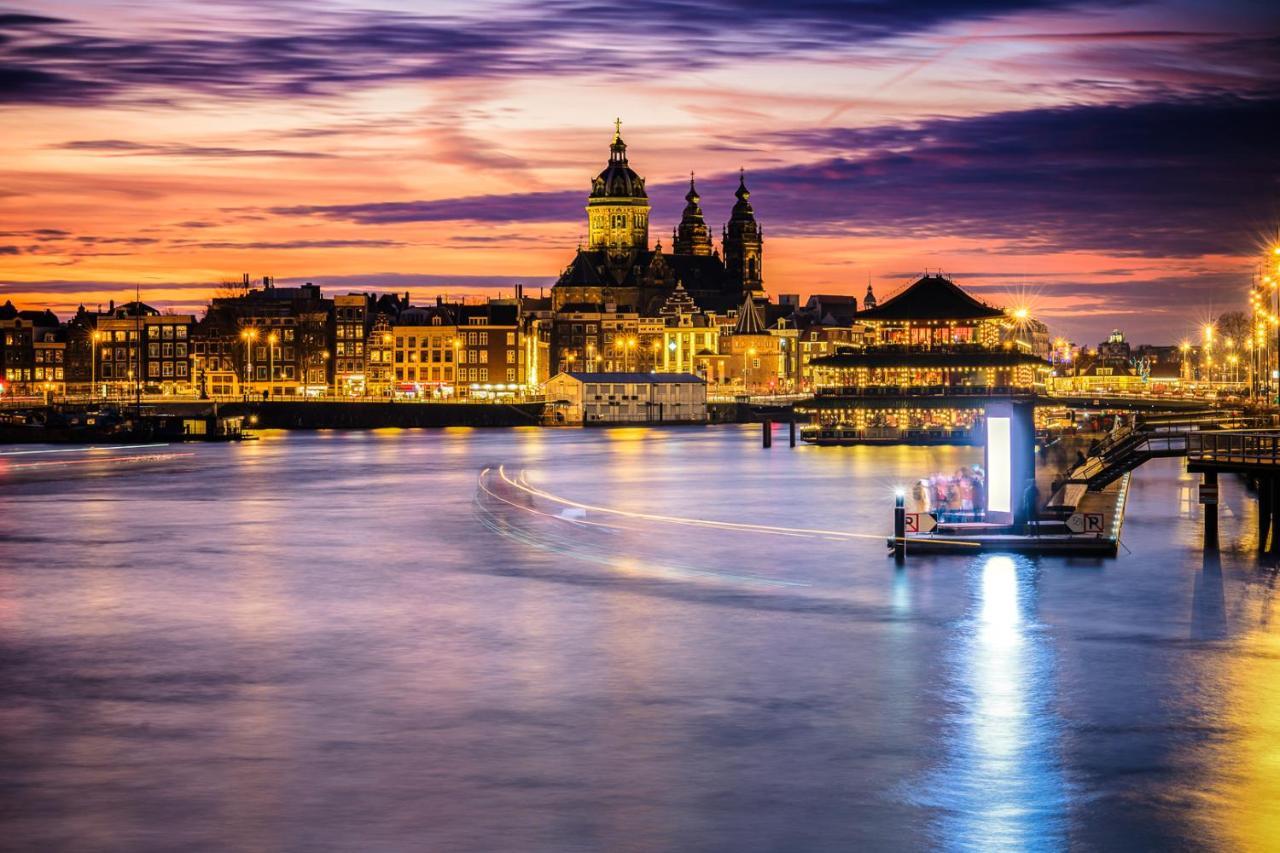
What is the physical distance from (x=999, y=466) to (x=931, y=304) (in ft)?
356

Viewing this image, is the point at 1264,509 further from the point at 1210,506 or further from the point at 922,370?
the point at 922,370

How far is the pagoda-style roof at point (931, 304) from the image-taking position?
151375 millimetres

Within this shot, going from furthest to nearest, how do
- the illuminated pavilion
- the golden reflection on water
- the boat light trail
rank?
the illuminated pavilion < the boat light trail < the golden reflection on water

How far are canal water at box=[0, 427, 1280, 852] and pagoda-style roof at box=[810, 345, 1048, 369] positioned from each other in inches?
3559

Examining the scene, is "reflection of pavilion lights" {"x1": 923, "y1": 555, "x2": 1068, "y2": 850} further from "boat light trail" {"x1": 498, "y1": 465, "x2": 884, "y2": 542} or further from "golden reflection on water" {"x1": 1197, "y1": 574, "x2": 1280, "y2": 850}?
"boat light trail" {"x1": 498, "y1": 465, "x2": 884, "y2": 542}

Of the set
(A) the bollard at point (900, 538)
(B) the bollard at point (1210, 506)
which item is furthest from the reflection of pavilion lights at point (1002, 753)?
(B) the bollard at point (1210, 506)

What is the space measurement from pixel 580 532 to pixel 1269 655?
29912mm

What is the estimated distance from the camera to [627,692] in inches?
1101

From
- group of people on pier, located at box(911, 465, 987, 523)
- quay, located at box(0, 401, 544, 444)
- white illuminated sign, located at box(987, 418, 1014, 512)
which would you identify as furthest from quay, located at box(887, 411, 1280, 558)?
quay, located at box(0, 401, 544, 444)

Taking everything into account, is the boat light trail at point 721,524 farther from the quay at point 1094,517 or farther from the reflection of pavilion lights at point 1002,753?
the reflection of pavilion lights at point 1002,753

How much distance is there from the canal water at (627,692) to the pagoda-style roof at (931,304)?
95.0 m

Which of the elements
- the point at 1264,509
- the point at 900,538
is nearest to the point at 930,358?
the point at 1264,509

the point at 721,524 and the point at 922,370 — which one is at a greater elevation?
the point at 922,370

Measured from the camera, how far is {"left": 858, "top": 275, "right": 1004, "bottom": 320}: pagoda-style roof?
5960 inches
